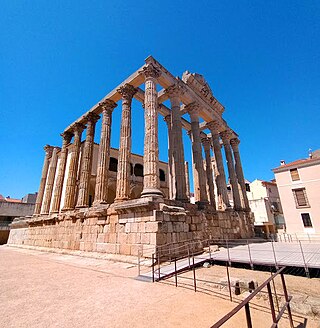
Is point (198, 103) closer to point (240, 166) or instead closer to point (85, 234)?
point (240, 166)

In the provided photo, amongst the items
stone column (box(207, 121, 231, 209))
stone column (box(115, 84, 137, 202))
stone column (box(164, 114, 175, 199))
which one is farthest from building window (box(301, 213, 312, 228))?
stone column (box(115, 84, 137, 202))

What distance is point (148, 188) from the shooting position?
901 centimetres

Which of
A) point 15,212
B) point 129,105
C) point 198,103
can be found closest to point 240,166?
→ point 198,103

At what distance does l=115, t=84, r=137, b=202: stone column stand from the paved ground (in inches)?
219

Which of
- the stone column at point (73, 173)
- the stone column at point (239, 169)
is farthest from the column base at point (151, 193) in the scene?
the stone column at point (239, 169)

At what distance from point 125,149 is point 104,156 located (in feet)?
7.28

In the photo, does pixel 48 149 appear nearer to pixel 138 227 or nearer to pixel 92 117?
pixel 92 117

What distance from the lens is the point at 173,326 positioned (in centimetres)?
272

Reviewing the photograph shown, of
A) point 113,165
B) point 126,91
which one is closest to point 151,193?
point 126,91

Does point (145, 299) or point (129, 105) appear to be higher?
point (129, 105)

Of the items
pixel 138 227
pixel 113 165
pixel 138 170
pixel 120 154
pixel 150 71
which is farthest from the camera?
pixel 138 170

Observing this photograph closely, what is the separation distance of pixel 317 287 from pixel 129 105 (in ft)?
38.5

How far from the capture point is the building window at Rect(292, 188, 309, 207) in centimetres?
1960

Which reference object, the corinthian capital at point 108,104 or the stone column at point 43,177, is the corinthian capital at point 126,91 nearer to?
the corinthian capital at point 108,104
